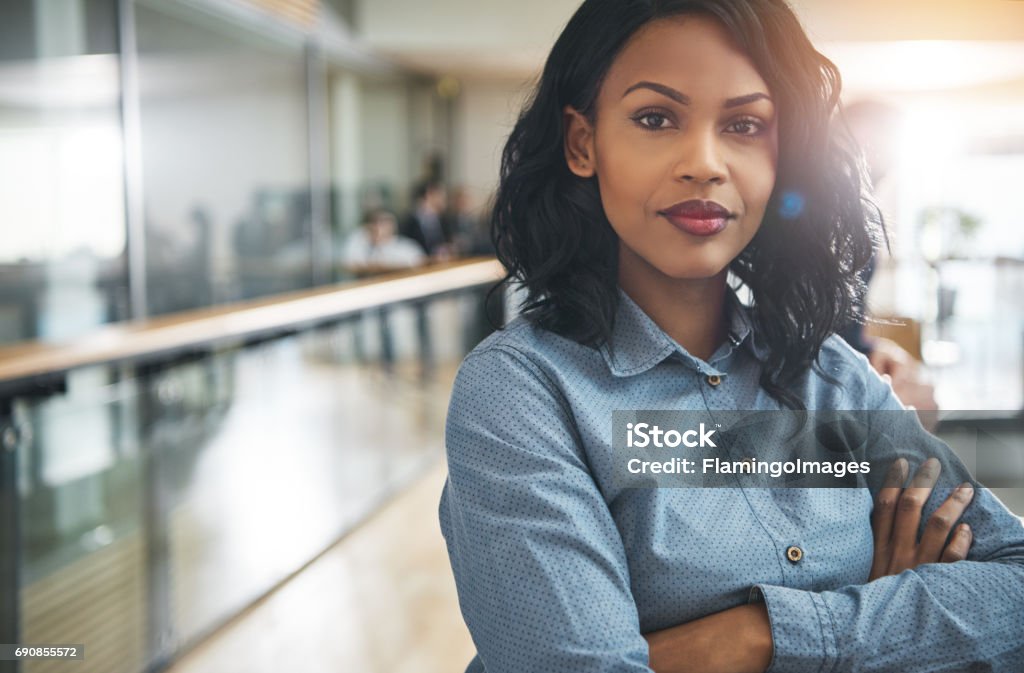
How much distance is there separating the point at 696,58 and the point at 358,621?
235 cm

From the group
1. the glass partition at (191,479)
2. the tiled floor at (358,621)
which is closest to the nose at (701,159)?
the glass partition at (191,479)

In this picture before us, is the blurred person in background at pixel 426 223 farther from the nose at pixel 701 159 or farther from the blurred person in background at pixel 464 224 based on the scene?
the nose at pixel 701 159

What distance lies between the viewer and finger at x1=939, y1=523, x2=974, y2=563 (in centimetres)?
86

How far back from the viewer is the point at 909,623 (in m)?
0.80

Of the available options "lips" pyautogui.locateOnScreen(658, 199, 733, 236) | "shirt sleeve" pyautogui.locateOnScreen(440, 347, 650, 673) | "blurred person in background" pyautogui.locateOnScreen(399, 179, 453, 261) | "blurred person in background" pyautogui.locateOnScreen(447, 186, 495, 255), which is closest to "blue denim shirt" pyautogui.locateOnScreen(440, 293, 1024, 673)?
"shirt sleeve" pyautogui.locateOnScreen(440, 347, 650, 673)

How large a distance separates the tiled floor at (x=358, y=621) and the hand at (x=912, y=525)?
182cm

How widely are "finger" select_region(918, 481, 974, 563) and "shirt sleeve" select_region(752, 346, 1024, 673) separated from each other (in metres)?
0.03

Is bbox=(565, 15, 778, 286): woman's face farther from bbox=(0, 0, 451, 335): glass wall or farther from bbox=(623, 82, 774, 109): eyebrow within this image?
bbox=(0, 0, 451, 335): glass wall

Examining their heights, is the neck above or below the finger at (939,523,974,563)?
above

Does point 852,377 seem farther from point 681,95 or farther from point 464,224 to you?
point 464,224

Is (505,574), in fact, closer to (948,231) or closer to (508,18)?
(508,18)

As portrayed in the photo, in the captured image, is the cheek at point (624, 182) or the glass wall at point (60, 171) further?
the glass wall at point (60, 171)

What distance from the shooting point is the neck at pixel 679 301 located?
88 centimetres

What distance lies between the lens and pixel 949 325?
5.74ft
